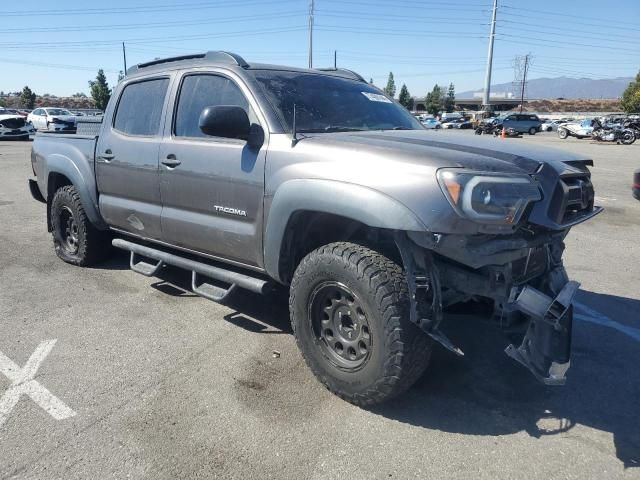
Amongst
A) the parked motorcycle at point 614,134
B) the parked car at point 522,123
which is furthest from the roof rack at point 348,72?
the parked car at point 522,123

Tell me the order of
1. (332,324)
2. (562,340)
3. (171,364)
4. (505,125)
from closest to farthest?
(562,340) < (332,324) < (171,364) < (505,125)

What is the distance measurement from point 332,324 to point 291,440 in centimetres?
73

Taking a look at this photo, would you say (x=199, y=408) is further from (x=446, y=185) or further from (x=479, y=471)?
(x=446, y=185)

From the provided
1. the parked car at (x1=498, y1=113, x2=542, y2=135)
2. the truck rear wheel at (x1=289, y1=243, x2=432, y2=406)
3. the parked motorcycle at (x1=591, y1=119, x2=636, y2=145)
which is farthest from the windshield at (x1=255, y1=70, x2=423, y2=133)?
the parked car at (x1=498, y1=113, x2=542, y2=135)

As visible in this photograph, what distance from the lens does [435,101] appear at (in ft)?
319

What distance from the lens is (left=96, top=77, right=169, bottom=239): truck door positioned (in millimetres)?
4375

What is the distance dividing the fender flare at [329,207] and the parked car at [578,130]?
3831 centimetres

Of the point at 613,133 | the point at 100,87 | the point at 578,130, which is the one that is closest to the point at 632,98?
the point at 578,130

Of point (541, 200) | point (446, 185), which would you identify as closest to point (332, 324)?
point (446, 185)

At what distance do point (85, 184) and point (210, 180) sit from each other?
2038mm

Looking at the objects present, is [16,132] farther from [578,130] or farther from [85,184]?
[578,130]

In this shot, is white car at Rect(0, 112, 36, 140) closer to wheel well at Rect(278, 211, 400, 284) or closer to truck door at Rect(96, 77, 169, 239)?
truck door at Rect(96, 77, 169, 239)

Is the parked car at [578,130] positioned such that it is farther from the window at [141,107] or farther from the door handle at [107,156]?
the door handle at [107,156]

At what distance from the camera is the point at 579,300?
495cm
